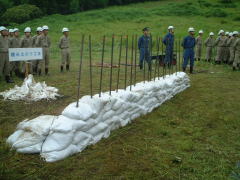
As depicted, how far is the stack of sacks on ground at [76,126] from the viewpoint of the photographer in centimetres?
337

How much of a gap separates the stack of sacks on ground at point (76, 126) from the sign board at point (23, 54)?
3.00 metres

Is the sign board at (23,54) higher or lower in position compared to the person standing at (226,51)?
higher

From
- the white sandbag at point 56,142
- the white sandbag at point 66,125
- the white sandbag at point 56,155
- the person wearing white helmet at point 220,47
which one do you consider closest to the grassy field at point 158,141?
the white sandbag at point 56,155

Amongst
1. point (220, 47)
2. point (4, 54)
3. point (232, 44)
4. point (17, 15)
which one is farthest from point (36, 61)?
point (17, 15)

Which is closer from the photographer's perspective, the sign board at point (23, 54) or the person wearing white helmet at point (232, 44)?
the sign board at point (23, 54)

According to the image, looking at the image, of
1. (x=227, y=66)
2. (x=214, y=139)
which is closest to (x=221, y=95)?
(x=214, y=139)

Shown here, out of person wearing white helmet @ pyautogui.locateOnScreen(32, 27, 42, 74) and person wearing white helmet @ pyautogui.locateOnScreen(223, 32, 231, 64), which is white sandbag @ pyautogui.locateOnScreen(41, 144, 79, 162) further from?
person wearing white helmet @ pyautogui.locateOnScreen(223, 32, 231, 64)

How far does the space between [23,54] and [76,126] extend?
3.85 meters

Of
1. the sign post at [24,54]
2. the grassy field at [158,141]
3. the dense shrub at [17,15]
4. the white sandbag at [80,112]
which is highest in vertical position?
the dense shrub at [17,15]

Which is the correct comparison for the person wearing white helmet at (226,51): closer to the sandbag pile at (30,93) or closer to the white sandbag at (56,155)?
the sandbag pile at (30,93)

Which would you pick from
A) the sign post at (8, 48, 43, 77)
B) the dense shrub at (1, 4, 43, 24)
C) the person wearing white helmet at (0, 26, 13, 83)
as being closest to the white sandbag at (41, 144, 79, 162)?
the sign post at (8, 48, 43, 77)

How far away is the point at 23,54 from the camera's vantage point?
679 cm

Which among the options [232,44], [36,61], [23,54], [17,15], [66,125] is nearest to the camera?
[66,125]

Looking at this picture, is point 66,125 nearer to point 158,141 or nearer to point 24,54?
point 158,141
